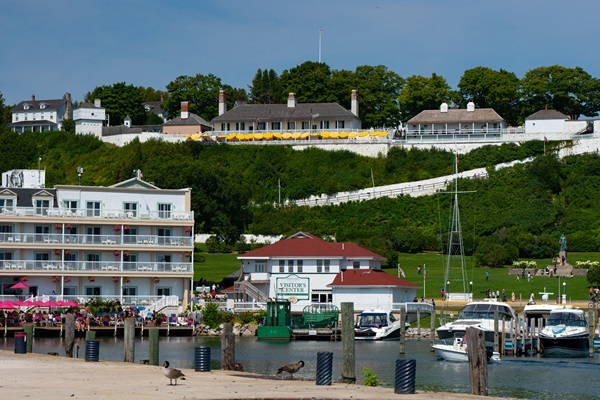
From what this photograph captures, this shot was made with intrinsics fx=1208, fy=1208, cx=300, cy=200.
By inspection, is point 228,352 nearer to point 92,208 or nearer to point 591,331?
point 591,331

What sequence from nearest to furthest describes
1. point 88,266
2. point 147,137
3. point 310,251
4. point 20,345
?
point 20,345, point 88,266, point 310,251, point 147,137

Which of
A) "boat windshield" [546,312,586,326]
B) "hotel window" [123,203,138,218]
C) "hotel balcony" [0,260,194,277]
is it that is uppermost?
"hotel window" [123,203,138,218]

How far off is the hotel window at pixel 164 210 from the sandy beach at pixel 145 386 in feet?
130

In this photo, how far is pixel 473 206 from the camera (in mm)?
113250

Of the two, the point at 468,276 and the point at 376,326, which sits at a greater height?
the point at 468,276

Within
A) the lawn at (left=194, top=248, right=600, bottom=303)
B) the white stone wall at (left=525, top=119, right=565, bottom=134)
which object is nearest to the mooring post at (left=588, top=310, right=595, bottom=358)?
the lawn at (left=194, top=248, right=600, bottom=303)

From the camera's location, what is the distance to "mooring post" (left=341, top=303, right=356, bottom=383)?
4231cm

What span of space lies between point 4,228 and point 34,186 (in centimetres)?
1230

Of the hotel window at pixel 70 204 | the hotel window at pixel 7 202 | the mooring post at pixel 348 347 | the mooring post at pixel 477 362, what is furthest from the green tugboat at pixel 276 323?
the mooring post at pixel 477 362

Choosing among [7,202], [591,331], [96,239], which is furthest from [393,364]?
[7,202]

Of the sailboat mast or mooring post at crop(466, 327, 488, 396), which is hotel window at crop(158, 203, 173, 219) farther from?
mooring post at crop(466, 327, 488, 396)

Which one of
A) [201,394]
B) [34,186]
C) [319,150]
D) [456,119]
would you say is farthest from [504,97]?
[201,394]

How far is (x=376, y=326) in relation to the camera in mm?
75062

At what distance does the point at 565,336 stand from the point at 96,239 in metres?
33.8
